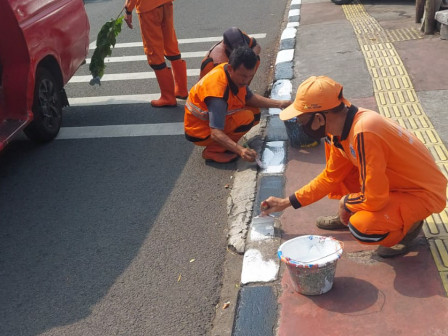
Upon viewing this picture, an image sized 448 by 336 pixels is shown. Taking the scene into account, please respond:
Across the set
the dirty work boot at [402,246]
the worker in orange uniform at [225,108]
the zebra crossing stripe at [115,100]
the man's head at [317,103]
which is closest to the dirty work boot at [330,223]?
the dirty work boot at [402,246]

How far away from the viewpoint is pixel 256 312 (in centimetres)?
375

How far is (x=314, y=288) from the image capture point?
12.3 ft

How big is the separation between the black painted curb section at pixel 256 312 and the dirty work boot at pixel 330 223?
748mm

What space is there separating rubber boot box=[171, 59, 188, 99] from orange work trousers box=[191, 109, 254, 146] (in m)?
1.99

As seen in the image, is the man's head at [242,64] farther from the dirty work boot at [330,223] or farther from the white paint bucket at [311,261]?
the white paint bucket at [311,261]

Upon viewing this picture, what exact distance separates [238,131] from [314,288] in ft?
7.91

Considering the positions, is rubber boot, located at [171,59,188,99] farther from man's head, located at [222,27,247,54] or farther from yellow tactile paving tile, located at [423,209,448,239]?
yellow tactile paving tile, located at [423,209,448,239]

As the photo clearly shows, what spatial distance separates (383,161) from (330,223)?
94 centimetres

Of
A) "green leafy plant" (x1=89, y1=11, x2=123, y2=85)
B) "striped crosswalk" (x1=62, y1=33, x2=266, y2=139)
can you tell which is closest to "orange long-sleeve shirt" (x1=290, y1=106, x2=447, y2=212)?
"striped crosswalk" (x1=62, y1=33, x2=266, y2=139)

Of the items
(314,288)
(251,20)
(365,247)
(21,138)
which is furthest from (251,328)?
(251,20)

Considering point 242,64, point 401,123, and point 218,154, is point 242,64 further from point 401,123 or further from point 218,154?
point 401,123

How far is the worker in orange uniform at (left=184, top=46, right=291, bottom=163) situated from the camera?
17.6 ft

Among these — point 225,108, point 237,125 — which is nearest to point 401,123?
point 237,125

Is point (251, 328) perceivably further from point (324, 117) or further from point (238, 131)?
point (238, 131)
